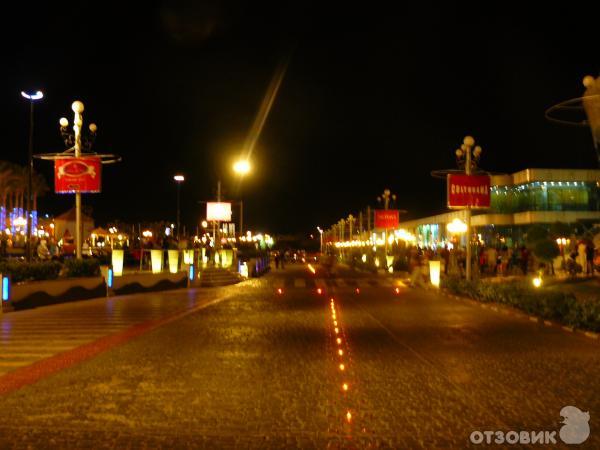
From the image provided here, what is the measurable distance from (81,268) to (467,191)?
13621mm

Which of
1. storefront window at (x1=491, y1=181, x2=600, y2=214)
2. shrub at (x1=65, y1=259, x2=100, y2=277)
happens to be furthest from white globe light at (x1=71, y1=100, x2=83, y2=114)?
storefront window at (x1=491, y1=181, x2=600, y2=214)

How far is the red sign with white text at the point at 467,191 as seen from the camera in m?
25.5

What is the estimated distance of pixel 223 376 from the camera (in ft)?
34.8

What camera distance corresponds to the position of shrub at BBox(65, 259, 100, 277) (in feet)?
85.5

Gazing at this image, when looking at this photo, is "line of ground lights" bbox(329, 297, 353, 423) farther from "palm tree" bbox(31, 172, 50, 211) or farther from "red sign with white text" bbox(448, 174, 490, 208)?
"palm tree" bbox(31, 172, 50, 211)

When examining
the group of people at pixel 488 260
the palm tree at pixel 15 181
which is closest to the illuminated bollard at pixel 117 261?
the group of people at pixel 488 260

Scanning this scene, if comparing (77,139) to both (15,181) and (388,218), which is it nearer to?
(388,218)

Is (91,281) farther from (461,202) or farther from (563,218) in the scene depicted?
(563,218)

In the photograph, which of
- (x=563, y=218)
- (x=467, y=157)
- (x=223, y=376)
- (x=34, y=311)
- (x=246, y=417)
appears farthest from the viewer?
(x=563, y=218)

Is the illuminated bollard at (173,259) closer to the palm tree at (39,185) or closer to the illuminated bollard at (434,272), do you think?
the illuminated bollard at (434,272)

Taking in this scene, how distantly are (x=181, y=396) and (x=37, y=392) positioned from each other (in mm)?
1859

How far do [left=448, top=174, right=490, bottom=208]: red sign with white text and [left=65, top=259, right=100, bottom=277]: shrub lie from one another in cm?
1278

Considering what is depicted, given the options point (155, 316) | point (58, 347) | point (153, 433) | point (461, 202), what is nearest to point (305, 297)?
point (461, 202)

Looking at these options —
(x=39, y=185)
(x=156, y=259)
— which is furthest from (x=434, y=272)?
(x=39, y=185)
